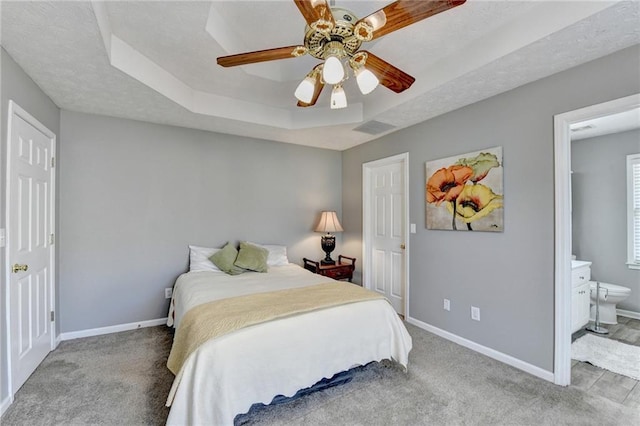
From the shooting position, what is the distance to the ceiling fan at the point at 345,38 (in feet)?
4.14

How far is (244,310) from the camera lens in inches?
79.2

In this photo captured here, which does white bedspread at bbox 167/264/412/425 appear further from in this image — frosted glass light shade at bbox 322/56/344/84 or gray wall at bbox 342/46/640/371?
frosted glass light shade at bbox 322/56/344/84

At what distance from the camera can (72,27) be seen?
1.70m

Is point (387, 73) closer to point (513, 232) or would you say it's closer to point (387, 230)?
point (513, 232)

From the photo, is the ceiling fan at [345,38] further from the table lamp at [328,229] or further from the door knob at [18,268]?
the table lamp at [328,229]

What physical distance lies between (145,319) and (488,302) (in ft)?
12.1

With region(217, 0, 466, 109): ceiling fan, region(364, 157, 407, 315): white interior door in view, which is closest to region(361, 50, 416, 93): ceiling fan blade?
region(217, 0, 466, 109): ceiling fan

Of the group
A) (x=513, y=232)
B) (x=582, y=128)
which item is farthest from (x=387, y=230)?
(x=582, y=128)

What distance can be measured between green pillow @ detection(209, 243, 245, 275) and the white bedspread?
2.07 feet

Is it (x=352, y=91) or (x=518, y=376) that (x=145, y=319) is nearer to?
(x=352, y=91)

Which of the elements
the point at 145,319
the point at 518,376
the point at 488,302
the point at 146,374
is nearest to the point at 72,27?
the point at 146,374

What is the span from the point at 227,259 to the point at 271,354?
179 centimetres

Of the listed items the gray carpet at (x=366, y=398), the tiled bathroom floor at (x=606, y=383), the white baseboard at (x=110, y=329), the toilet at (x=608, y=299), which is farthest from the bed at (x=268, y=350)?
the toilet at (x=608, y=299)

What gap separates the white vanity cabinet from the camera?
9.80 ft
